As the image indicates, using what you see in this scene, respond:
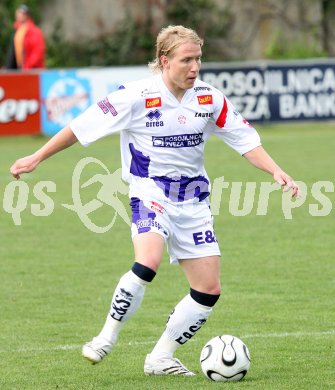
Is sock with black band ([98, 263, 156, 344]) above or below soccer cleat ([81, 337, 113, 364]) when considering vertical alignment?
above

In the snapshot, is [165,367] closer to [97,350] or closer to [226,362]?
[226,362]

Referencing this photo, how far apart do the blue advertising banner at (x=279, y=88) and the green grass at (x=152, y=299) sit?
24.6 ft

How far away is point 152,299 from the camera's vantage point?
8617mm

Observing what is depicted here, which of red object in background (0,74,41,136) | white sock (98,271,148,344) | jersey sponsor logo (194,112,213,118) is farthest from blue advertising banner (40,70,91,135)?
white sock (98,271,148,344)

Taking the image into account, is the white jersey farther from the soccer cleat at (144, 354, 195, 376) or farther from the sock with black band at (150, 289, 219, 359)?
the soccer cleat at (144, 354, 195, 376)

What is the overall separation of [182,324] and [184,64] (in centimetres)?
145

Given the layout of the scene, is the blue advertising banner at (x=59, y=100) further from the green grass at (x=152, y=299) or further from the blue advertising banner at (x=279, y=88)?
the green grass at (x=152, y=299)

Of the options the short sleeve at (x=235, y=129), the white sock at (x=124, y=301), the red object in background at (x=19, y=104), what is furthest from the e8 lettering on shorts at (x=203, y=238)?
the red object in background at (x=19, y=104)

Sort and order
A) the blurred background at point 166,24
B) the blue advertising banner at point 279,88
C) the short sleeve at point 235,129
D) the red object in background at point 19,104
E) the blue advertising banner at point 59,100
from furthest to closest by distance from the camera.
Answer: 1. the blurred background at point 166,24
2. the blue advertising banner at point 279,88
3. the blue advertising banner at point 59,100
4. the red object in background at point 19,104
5. the short sleeve at point 235,129

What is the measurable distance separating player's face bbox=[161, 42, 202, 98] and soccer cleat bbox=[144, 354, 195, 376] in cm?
153

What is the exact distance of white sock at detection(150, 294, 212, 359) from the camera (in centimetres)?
634

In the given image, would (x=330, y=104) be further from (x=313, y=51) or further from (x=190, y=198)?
(x=190, y=198)

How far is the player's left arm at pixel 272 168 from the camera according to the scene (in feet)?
20.4

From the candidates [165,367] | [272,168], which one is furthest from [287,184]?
[165,367]
